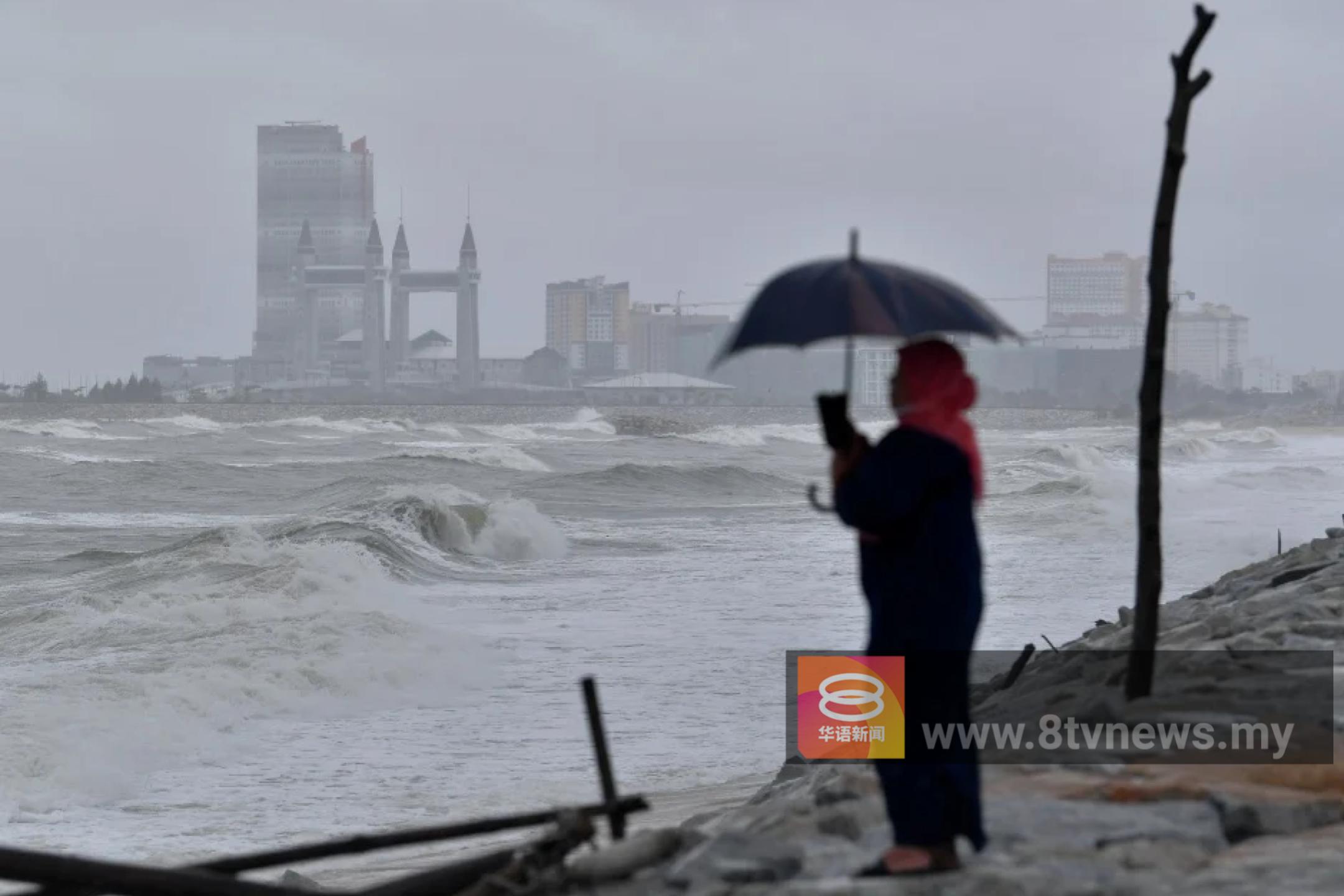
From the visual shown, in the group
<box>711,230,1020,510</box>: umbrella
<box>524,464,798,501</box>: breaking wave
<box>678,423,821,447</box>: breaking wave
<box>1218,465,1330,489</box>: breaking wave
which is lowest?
<box>678,423,821,447</box>: breaking wave

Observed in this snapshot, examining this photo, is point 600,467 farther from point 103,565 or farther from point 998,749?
point 998,749

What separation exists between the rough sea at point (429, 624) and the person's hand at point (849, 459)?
4886 mm

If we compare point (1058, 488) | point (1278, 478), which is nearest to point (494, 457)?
point (1058, 488)

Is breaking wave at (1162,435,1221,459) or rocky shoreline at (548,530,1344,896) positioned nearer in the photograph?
rocky shoreline at (548,530,1344,896)

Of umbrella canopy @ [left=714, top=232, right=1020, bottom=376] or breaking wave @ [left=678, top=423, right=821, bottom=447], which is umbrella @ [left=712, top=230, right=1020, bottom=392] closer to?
umbrella canopy @ [left=714, top=232, right=1020, bottom=376]

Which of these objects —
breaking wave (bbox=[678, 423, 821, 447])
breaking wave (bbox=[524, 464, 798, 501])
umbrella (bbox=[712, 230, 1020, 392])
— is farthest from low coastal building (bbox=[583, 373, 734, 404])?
umbrella (bbox=[712, 230, 1020, 392])

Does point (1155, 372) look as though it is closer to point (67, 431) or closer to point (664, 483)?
point (664, 483)

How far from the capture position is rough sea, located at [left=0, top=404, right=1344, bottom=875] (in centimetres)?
958

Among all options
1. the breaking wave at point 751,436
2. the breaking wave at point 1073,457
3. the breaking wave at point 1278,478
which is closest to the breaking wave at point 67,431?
the breaking wave at point 751,436

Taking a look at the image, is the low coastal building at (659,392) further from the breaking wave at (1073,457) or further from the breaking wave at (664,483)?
the breaking wave at (664,483)

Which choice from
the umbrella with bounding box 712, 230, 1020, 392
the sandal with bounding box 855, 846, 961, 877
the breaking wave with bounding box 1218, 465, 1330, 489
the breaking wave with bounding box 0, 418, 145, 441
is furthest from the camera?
the breaking wave with bounding box 0, 418, 145, 441

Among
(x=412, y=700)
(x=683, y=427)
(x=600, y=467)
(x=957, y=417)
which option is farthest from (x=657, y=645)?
(x=683, y=427)

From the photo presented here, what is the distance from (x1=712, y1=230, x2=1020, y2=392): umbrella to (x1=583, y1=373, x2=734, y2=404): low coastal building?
537ft

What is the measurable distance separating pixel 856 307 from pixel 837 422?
0.85 ft
